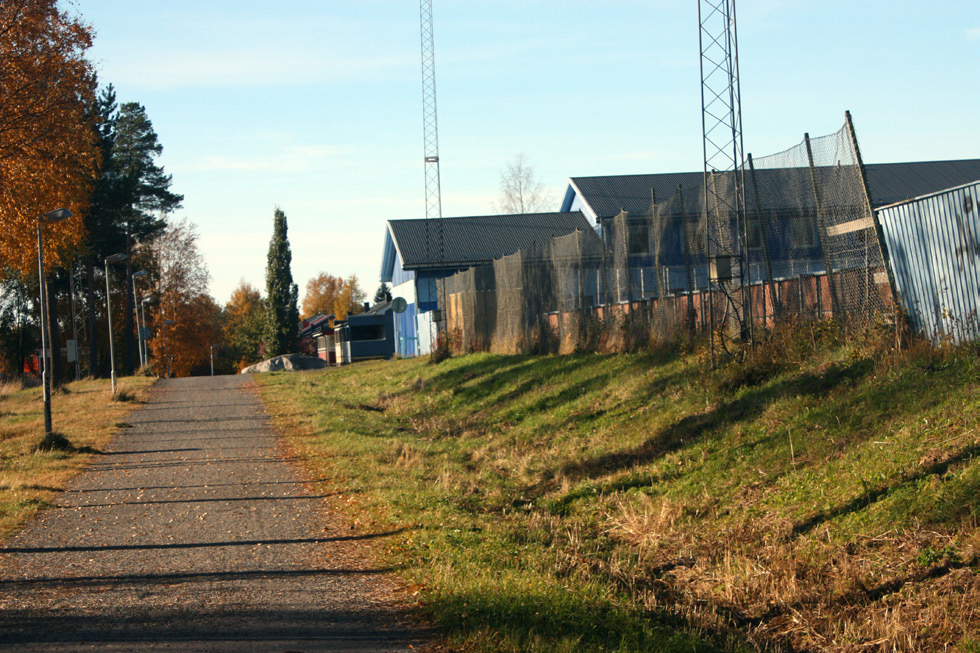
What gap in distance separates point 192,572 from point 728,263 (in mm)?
8226

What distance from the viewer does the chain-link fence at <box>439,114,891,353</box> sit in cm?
1113

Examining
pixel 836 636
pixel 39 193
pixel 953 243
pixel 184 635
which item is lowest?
pixel 836 636

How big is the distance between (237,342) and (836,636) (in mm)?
95063

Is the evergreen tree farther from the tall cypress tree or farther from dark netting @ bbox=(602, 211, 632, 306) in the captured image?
dark netting @ bbox=(602, 211, 632, 306)

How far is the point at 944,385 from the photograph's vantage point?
334 inches

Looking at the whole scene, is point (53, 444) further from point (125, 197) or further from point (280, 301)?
point (280, 301)

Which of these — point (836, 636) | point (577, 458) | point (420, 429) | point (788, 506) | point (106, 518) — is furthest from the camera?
point (420, 429)

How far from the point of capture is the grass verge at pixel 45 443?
10359 mm

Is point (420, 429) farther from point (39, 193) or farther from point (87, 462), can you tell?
point (39, 193)

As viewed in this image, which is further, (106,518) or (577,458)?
(577,458)

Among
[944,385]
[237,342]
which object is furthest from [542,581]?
[237,342]

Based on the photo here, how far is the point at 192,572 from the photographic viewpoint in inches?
279

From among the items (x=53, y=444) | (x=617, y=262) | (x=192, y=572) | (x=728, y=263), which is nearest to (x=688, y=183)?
(x=617, y=262)

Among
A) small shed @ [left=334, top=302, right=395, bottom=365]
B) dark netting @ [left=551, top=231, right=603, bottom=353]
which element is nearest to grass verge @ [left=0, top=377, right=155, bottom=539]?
dark netting @ [left=551, top=231, right=603, bottom=353]
